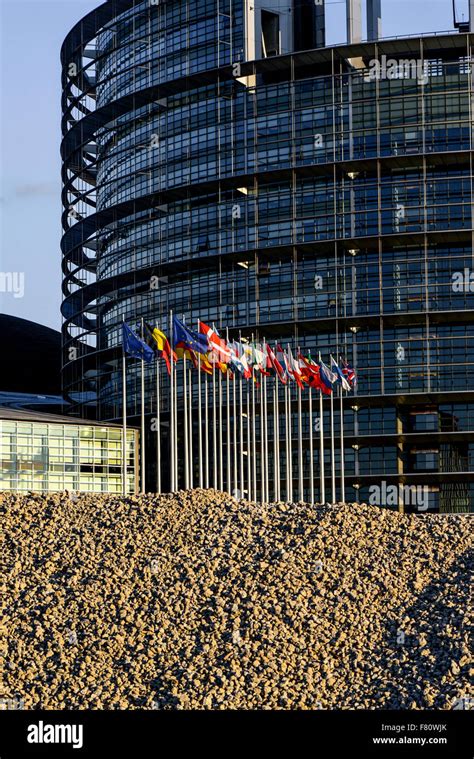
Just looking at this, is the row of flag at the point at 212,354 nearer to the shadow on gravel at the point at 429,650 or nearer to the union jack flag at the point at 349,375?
the union jack flag at the point at 349,375

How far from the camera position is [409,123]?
85625mm

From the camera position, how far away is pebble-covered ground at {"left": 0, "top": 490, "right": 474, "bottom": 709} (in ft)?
84.1

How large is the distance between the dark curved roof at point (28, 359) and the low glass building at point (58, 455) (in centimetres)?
5488

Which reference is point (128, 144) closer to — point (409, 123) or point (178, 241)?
point (178, 241)

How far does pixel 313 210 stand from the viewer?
87.7 meters

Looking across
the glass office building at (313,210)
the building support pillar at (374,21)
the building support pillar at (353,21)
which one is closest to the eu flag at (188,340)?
the glass office building at (313,210)

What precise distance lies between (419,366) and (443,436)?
5024 millimetres

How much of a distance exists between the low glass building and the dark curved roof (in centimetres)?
5488

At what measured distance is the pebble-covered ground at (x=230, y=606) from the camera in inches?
1009

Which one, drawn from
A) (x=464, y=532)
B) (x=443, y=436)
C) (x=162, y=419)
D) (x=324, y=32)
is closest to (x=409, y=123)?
(x=324, y=32)

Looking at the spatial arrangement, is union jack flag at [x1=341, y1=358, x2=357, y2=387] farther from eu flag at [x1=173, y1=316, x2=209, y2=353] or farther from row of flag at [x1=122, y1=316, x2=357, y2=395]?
eu flag at [x1=173, y1=316, x2=209, y2=353]

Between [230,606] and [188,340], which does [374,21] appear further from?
[230,606]

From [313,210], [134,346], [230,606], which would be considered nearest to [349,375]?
[313,210]

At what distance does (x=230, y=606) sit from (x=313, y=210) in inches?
2424
